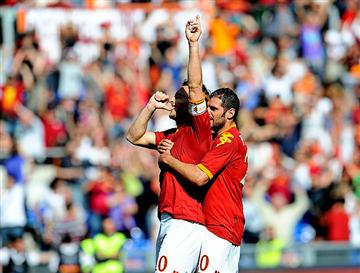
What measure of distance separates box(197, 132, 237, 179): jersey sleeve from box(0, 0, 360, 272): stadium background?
5898 millimetres

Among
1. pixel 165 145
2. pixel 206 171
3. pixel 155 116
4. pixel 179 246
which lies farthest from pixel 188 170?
pixel 155 116

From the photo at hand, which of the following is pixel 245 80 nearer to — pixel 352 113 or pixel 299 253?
pixel 352 113

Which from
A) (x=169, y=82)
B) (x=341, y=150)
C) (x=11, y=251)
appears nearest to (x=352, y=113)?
(x=341, y=150)

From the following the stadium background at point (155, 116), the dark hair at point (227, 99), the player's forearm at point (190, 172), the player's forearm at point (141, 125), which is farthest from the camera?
the stadium background at point (155, 116)

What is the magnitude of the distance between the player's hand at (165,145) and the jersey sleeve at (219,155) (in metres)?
0.36

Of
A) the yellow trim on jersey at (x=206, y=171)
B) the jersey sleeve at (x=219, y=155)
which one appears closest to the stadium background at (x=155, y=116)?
the jersey sleeve at (x=219, y=155)

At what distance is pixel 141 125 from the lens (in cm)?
1145

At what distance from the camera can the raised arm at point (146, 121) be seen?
1123cm

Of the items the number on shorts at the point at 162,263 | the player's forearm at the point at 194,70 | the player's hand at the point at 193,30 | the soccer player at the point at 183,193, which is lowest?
the number on shorts at the point at 162,263

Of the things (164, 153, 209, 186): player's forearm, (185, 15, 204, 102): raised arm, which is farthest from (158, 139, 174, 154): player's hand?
(185, 15, 204, 102): raised arm

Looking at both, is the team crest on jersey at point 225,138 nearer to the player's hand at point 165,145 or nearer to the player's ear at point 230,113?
the player's ear at point 230,113

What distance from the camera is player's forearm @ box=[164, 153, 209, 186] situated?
35.6 feet

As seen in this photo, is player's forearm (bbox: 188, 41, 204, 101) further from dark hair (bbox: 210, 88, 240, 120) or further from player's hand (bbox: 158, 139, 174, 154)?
player's hand (bbox: 158, 139, 174, 154)

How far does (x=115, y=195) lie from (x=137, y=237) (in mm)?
718
